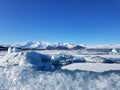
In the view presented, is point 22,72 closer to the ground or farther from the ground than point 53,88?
farther from the ground

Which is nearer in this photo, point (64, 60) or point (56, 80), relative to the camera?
point (56, 80)

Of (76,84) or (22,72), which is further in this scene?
(22,72)

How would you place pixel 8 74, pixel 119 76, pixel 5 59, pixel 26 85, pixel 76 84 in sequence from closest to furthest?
pixel 119 76, pixel 76 84, pixel 26 85, pixel 8 74, pixel 5 59

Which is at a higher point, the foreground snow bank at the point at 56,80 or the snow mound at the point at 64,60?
the snow mound at the point at 64,60

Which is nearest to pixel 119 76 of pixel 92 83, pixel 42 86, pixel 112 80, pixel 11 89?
pixel 112 80

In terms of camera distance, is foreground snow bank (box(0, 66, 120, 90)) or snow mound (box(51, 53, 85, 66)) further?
snow mound (box(51, 53, 85, 66))

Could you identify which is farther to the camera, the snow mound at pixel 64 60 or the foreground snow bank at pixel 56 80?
the snow mound at pixel 64 60

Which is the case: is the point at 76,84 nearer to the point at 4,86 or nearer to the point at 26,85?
the point at 26,85

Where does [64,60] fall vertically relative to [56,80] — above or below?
above

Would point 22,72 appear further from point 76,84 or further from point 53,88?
point 76,84

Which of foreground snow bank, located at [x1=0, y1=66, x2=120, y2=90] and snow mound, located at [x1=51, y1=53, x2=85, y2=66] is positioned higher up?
snow mound, located at [x1=51, y1=53, x2=85, y2=66]

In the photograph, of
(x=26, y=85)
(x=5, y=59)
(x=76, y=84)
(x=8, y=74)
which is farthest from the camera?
(x=5, y=59)
